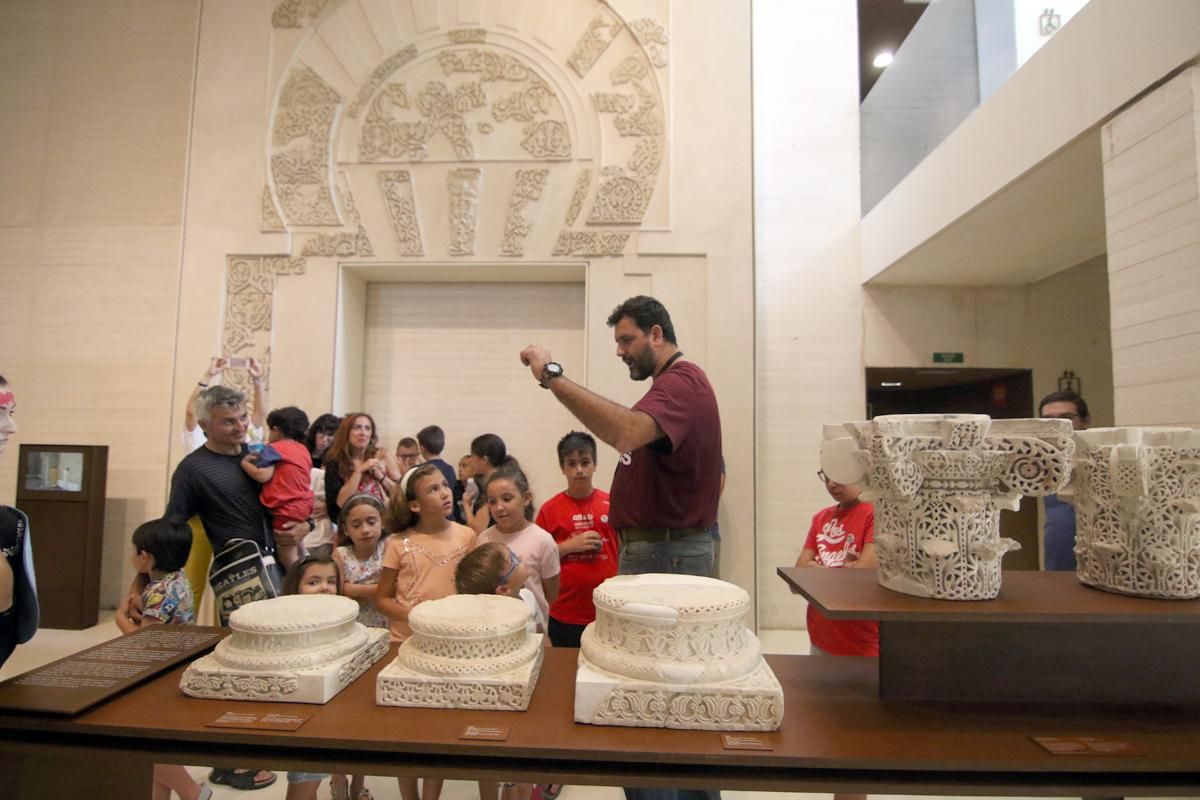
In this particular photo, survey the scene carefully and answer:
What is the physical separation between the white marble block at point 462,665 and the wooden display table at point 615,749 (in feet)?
0.09

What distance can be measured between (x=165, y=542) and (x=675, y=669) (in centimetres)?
219

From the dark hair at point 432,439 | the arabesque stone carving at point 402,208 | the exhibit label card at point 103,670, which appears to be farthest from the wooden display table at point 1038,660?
the arabesque stone carving at point 402,208

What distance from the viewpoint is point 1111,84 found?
2504 mm

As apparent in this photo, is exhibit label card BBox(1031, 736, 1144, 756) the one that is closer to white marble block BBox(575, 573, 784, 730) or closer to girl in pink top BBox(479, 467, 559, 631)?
white marble block BBox(575, 573, 784, 730)

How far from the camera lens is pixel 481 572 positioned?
2008mm

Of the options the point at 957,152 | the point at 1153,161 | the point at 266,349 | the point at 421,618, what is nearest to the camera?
the point at 421,618

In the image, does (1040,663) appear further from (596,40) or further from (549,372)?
(596,40)

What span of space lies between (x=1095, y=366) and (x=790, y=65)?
3635 millimetres

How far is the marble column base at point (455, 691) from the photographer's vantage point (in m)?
1.24

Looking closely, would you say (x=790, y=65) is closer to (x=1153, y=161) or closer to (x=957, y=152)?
(x=957, y=152)

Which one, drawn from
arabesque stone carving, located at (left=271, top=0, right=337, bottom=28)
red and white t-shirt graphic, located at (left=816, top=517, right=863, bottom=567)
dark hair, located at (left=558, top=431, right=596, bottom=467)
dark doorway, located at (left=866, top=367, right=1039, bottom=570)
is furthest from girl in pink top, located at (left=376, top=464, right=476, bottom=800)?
arabesque stone carving, located at (left=271, top=0, right=337, bottom=28)

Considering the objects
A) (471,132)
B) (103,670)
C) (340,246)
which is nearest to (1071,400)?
(103,670)

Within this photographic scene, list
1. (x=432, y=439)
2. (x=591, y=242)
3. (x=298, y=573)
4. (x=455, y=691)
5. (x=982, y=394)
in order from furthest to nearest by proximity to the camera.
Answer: (x=982, y=394), (x=591, y=242), (x=432, y=439), (x=298, y=573), (x=455, y=691)

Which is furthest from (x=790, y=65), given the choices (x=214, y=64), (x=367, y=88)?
(x=214, y=64)
